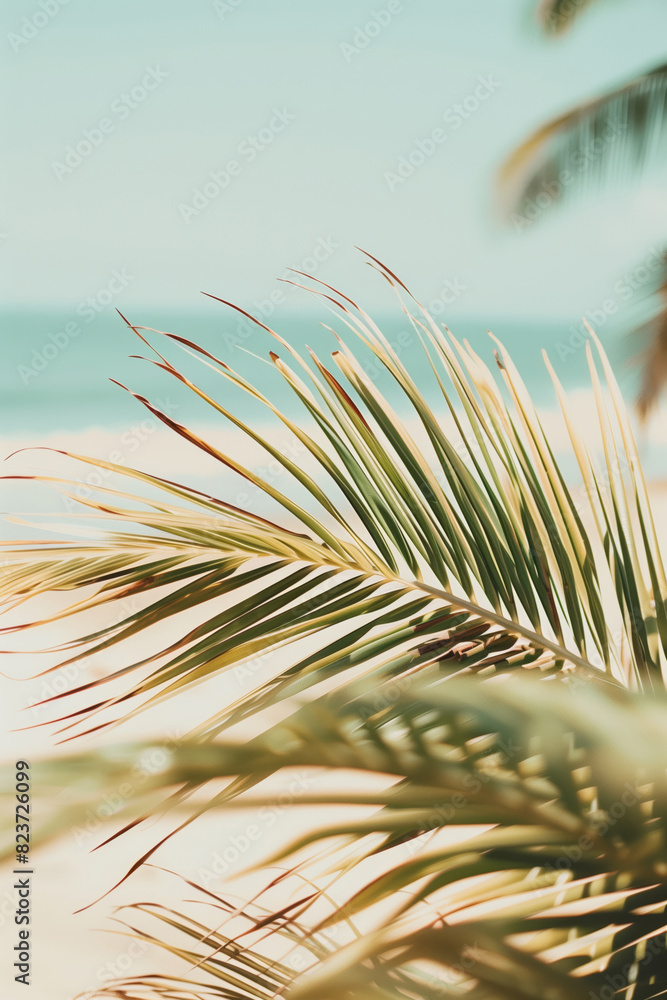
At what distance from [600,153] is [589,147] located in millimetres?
49

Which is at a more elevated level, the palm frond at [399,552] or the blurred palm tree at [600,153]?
the blurred palm tree at [600,153]

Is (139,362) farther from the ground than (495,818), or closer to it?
farther from the ground

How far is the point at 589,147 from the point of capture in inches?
86.7

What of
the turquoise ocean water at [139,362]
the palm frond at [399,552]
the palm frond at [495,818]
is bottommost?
the palm frond at [495,818]

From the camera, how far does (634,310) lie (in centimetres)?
241

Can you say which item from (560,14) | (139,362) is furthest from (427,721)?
(139,362)

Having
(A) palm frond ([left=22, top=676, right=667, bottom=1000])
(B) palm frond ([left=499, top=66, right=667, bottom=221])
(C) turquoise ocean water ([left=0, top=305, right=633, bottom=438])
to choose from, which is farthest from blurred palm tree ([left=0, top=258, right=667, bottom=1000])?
(C) turquoise ocean water ([left=0, top=305, right=633, bottom=438])

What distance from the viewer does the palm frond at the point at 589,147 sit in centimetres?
205

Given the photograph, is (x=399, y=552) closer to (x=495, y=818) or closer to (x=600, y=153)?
(x=495, y=818)

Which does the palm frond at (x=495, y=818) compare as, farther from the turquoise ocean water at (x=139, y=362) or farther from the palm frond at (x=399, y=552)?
the turquoise ocean water at (x=139, y=362)

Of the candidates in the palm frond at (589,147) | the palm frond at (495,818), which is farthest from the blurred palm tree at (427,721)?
the palm frond at (589,147)

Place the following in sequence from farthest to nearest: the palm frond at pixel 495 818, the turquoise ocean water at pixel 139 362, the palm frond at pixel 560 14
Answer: the turquoise ocean water at pixel 139 362 → the palm frond at pixel 560 14 → the palm frond at pixel 495 818

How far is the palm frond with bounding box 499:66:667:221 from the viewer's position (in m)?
2.05

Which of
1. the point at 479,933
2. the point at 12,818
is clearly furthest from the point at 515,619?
the point at 12,818
